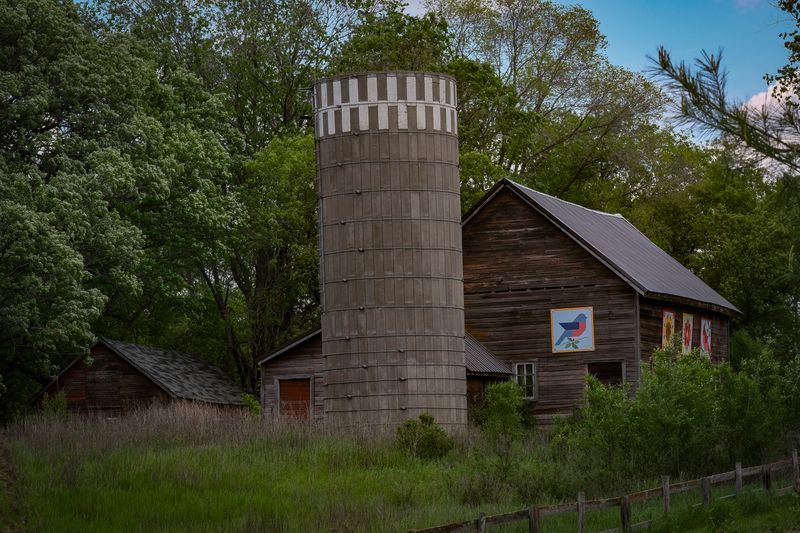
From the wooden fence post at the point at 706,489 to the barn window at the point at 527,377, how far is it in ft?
61.1

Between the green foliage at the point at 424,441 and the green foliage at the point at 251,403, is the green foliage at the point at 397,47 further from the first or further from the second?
the green foliage at the point at 424,441

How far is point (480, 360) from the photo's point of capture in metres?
38.6

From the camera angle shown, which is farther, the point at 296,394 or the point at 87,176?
the point at 296,394

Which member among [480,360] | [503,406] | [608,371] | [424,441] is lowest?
[424,441]

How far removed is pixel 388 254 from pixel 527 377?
9.83 metres

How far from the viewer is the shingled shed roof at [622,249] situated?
3950 centimetres

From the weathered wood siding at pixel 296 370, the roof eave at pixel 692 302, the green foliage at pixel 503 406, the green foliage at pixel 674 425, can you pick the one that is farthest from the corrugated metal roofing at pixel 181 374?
the green foliage at pixel 674 425

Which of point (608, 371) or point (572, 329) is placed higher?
point (572, 329)

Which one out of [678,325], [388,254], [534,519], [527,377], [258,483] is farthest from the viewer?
[678,325]

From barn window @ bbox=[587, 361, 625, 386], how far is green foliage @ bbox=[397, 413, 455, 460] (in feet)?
37.6

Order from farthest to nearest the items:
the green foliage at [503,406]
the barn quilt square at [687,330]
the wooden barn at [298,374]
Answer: the barn quilt square at [687,330] < the wooden barn at [298,374] < the green foliage at [503,406]

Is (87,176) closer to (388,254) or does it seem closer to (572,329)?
(388,254)

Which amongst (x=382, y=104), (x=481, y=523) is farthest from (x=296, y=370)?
(x=481, y=523)

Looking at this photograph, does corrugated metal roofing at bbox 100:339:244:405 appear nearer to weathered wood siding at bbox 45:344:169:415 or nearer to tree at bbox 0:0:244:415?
weathered wood siding at bbox 45:344:169:415
